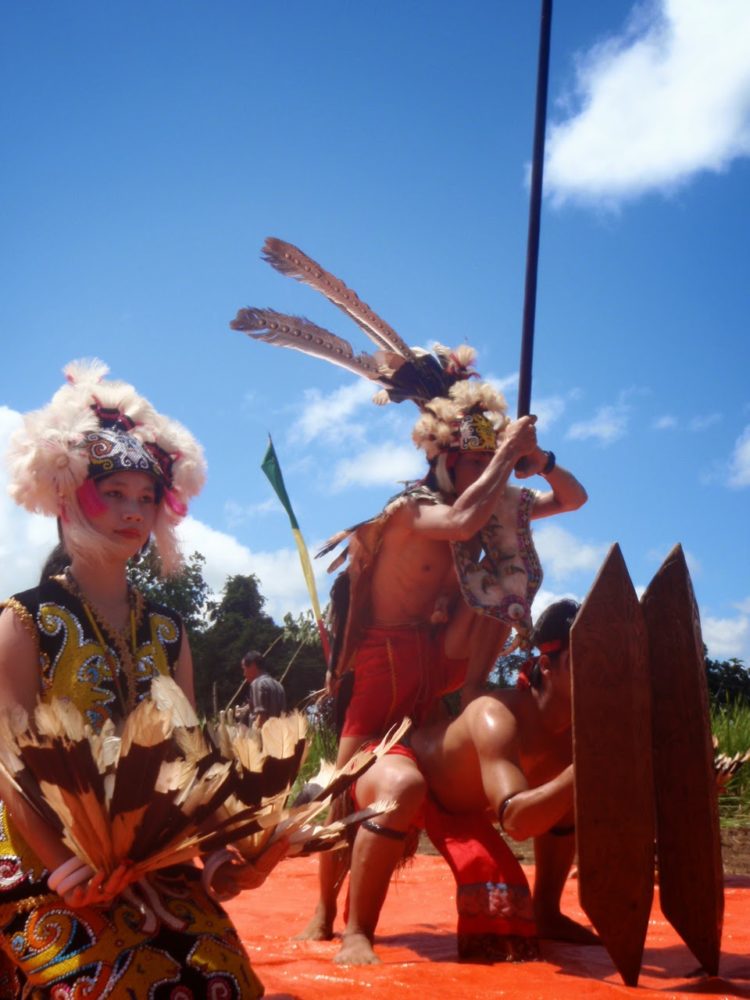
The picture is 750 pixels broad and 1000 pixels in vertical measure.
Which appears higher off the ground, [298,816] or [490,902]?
[298,816]

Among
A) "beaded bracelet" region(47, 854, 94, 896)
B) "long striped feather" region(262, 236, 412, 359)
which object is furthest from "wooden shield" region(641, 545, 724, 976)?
"long striped feather" region(262, 236, 412, 359)

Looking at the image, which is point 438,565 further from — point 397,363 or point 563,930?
point 563,930

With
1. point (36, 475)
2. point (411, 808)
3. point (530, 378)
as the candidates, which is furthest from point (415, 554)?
point (36, 475)

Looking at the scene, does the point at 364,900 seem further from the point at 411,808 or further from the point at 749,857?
the point at 749,857

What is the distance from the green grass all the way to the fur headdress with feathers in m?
3.64

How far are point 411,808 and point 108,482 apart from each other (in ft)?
4.58

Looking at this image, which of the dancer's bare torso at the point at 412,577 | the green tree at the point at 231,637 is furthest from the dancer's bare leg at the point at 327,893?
the green tree at the point at 231,637

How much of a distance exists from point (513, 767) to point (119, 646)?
120 cm

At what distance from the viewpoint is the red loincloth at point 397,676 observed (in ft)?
12.3

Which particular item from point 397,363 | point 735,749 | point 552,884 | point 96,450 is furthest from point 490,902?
point 735,749

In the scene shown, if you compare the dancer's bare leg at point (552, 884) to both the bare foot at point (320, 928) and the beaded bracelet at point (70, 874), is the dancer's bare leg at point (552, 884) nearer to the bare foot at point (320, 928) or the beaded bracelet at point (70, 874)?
the bare foot at point (320, 928)

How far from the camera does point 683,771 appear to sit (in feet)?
9.32

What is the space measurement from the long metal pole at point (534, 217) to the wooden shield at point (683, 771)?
115 cm

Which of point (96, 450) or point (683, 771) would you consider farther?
point (683, 771)
